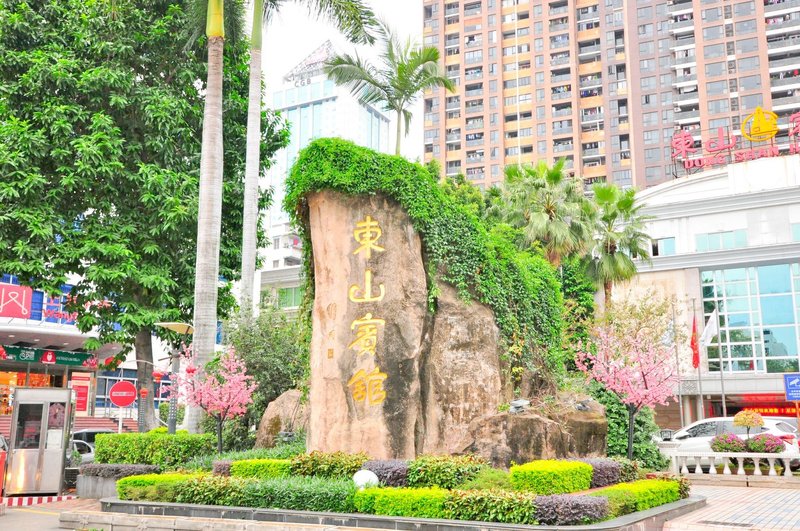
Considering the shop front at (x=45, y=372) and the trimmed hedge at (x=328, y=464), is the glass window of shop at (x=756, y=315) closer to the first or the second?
the trimmed hedge at (x=328, y=464)

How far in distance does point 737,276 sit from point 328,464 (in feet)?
113

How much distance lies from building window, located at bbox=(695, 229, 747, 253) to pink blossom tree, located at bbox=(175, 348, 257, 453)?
3135 centimetres

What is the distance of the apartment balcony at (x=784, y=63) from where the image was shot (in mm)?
69938

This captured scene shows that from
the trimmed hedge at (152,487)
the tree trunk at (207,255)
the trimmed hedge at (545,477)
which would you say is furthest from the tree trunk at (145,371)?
the trimmed hedge at (545,477)

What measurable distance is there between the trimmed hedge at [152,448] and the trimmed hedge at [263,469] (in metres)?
4.45

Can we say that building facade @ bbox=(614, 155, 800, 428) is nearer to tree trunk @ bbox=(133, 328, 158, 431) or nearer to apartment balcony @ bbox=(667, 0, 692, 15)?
tree trunk @ bbox=(133, 328, 158, 431)

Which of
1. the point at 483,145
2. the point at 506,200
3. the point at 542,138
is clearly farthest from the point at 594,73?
the point at 506,200

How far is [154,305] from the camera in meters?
22.8

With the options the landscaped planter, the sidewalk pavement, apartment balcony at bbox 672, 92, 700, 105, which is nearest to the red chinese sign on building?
apartment balcony at bbox 672, 92, 700, 105

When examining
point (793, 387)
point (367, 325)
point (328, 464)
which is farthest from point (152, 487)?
point (793, 387)

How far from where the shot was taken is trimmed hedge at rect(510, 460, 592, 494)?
1277 centimetres

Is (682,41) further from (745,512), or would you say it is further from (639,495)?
(639,495)

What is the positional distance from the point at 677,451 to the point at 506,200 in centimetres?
1232

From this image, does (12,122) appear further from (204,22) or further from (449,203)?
(449,203)
